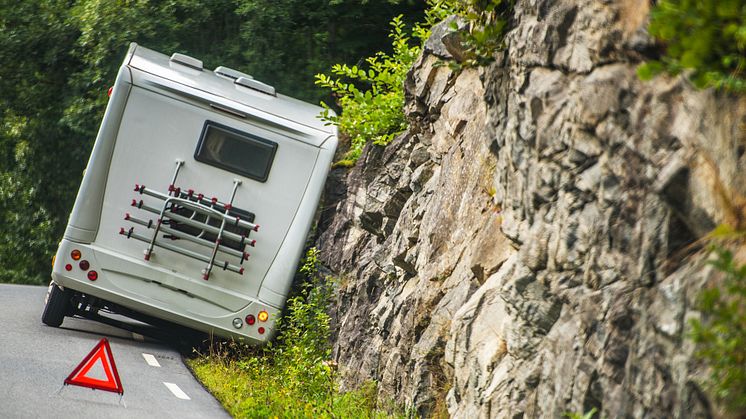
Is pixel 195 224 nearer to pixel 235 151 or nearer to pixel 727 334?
pixel 235 151

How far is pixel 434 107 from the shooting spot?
1106 centimetres

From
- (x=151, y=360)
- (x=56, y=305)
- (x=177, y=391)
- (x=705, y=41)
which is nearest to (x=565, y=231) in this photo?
(x=705, y=41)

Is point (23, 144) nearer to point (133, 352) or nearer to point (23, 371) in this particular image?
point (133, 352)

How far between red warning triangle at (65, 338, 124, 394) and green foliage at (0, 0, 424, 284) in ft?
39.4

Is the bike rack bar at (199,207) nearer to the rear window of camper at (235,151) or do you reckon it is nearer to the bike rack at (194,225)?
the bike rack at (194,225)

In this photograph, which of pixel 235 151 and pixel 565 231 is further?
pixel 235 151

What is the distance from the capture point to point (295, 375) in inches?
453

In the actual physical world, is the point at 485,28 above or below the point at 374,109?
below

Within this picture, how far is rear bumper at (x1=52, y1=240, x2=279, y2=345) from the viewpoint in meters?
12.3

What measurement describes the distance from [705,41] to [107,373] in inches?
255

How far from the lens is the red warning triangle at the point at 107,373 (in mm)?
9008

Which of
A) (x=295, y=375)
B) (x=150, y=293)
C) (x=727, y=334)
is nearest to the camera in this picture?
(x=727, y=334)

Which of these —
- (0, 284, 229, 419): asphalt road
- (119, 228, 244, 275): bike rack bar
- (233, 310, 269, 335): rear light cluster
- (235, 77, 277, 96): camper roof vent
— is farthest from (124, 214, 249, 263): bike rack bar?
(235, 77, 277, 96): camper roof vent

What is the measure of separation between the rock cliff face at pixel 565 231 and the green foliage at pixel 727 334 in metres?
0.14
